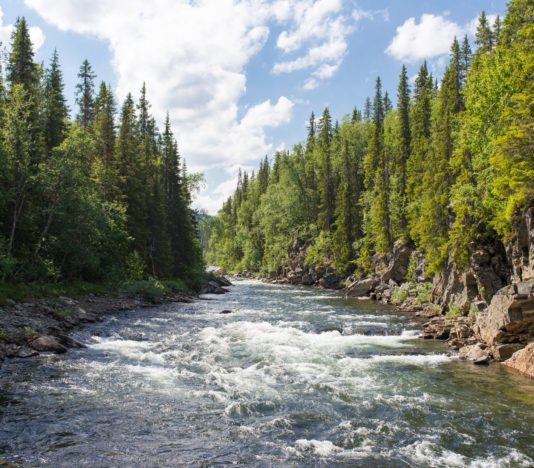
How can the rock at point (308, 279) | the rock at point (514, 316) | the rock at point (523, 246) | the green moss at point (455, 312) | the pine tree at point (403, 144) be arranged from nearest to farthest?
1. the rock at point (514, 316)
2. the rock at point (523, 246)
3. the green moss at point (455, 312)
4. the pine tree at point (403, 144)
5. the rock at point (308, 279)

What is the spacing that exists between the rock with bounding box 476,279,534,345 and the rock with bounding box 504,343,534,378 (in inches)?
67.9

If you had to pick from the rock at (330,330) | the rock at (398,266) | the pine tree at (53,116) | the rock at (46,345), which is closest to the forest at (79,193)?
the pine tree at (53,116)

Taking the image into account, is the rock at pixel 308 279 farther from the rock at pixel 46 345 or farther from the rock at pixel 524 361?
the rock at pixel 46 345

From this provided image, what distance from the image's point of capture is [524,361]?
Result: 17.2 meters

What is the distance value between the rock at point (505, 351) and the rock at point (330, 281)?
1820 inches

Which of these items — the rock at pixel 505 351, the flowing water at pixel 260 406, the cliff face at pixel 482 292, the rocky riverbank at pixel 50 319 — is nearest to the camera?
the flowing water at pixel 260 406

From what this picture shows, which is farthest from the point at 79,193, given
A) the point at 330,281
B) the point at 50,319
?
the point at 330,281

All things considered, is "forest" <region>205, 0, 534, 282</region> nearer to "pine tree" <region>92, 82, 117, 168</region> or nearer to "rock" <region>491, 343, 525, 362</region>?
"rock" <region>491, 343, 525, 362</region>

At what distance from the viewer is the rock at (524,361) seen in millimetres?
16777

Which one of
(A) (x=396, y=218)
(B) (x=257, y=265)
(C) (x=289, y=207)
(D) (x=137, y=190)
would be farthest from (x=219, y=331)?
(B) (x=257, y=265)

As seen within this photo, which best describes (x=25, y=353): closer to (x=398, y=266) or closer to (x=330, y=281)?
(x=398, y=266)

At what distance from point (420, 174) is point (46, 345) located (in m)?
42.4

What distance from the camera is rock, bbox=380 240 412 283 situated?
161 feet

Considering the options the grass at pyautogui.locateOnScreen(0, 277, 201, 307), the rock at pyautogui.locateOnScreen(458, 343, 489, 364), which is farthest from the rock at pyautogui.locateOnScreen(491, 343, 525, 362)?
the grass at pyautogui.locateOnScreen(0, 277, 201, 307)
